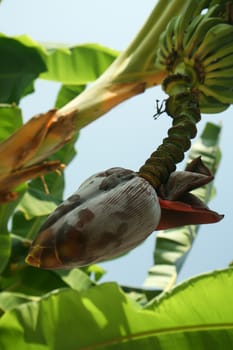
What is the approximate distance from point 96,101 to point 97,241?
32.0 inches

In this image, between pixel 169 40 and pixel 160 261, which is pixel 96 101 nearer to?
pixel 169 40

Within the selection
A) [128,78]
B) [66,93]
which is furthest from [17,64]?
[128,78]

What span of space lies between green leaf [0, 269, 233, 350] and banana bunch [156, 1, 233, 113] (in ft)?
1.68

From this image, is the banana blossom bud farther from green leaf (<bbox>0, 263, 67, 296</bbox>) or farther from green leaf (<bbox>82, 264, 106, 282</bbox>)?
green leaf (<bbox>82, 264, 106, 282</bbox>)

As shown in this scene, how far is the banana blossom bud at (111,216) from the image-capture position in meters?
0.39

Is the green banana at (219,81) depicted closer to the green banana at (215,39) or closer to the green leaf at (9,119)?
the green banana at (215,39)

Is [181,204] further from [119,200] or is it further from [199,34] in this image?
[199,34]

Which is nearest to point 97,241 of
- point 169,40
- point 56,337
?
point 169,40

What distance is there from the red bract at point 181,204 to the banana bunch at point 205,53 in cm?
14

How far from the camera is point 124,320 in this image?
1094 mm

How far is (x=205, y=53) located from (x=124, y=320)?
664 millimetres

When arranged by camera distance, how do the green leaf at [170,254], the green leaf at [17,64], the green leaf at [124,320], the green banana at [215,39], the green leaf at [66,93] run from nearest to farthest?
the green banana at [215,39] → the green leaf at [124,320] → the green leaf at [17,64] → the green leaf at [170,254] → the green leaf at [66,93]

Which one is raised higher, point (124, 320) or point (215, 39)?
point (215, 39)

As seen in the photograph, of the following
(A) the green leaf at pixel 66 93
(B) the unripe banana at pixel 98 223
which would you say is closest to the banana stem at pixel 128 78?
(B) the unripe banana at pixel 98 223
